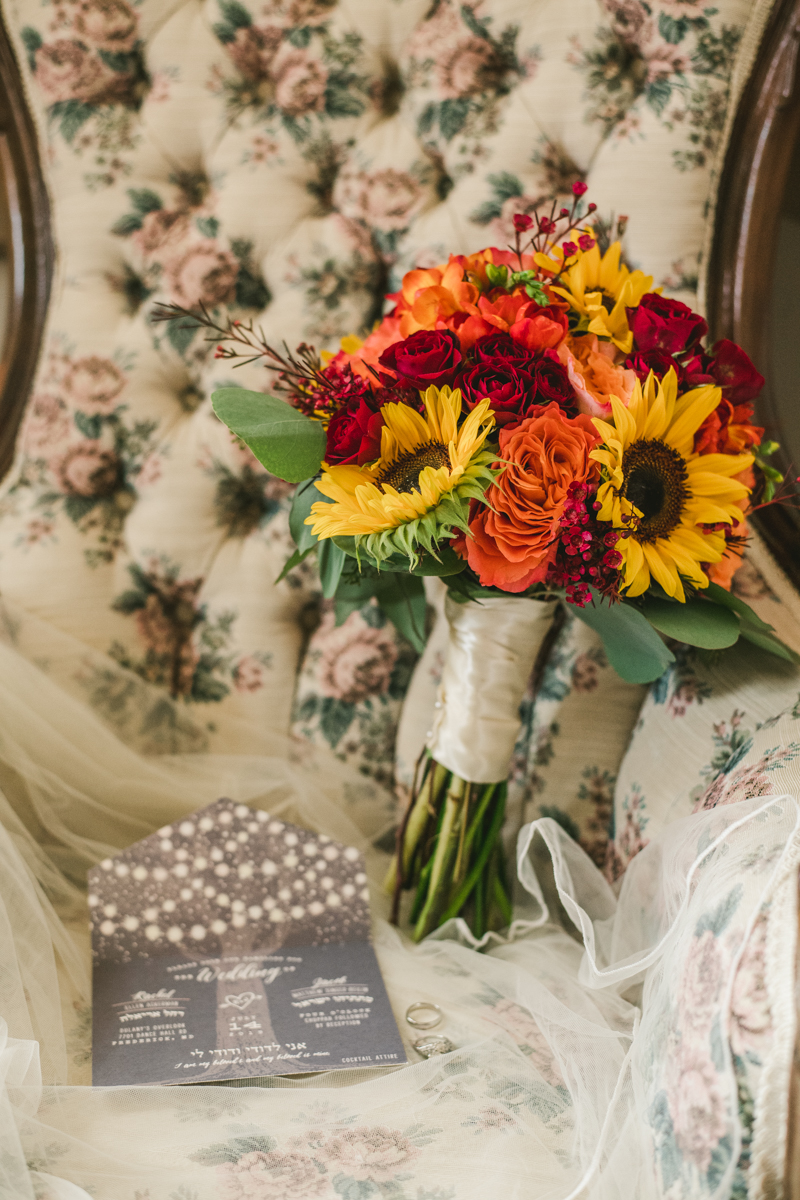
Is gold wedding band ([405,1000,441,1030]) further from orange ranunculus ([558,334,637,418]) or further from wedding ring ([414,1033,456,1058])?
orange ranunculus ([558,334,637,418])

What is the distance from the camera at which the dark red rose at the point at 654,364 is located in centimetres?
63

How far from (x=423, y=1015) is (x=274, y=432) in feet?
1.66

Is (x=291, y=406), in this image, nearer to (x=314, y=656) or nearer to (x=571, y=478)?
(x=571, y=478)

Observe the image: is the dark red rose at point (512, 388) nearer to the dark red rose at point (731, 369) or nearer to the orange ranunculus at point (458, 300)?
the orange ranunculus at point (458, 300)

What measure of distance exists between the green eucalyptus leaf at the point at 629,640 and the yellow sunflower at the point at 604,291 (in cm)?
21

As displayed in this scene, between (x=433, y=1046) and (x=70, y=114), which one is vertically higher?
(x=70, y=114)

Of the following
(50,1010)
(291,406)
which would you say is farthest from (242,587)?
(50,1010)

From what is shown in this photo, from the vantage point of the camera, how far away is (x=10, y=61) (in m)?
1.01

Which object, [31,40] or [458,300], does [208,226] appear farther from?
[458,300]

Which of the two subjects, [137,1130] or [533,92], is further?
[533,92]

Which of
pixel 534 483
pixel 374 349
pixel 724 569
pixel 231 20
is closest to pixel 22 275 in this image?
pixel 231 20

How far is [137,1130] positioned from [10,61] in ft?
3.77

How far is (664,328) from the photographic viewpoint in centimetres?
64

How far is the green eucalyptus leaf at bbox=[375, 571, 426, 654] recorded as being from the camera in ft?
2.52
